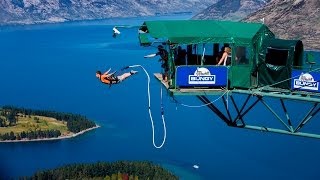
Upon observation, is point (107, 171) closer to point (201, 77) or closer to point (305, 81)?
point (201, 77)

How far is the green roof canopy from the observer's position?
22.6m

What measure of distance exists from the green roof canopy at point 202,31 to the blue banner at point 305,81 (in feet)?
8.17

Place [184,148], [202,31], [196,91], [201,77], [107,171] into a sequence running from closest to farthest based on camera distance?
1. [196,91]
2. [201,77]
3. [202,31]
4. [107,171]
5. [184,148]

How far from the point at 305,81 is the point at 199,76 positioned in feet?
14.5

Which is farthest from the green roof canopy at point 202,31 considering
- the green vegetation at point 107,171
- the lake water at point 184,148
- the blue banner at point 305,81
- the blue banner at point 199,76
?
the green vegetation at point 107,171

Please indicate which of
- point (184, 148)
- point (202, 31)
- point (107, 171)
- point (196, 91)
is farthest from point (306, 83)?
point (184, 148)

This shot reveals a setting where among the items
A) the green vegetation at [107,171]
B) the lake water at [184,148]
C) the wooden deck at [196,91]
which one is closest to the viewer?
the wooden deck at [196,91]

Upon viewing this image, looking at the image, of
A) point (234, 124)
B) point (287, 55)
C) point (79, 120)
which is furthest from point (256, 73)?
point (79, 120)

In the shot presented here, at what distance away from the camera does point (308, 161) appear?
423ft

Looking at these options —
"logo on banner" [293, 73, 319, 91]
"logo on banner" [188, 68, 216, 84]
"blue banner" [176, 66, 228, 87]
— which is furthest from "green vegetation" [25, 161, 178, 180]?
"logo on banner" [188, 68, 216, 84]

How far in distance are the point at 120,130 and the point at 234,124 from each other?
153 m

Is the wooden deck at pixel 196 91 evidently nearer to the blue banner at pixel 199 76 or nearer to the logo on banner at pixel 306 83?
the blue banner at pixel 199 76

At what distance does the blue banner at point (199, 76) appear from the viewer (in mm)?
22500

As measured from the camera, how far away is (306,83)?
22.7 meters
